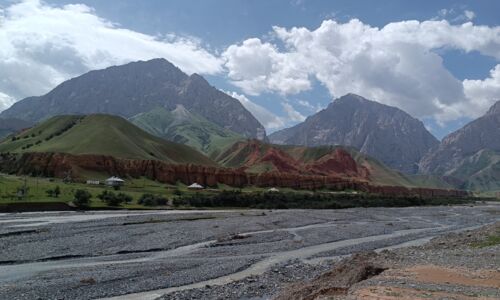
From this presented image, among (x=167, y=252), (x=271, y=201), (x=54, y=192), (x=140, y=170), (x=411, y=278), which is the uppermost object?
(x=140, y=170)

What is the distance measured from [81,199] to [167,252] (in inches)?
1831

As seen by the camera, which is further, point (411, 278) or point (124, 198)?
point (124, 198)

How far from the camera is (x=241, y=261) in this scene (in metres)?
38.8

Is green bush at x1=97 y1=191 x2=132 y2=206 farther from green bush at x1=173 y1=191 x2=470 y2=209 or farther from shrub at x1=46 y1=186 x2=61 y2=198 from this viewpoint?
green bush at x1=173 y1=191 x2=470 y2=209

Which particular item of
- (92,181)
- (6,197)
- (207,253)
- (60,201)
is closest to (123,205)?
(60,201)

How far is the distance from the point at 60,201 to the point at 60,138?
372 feet

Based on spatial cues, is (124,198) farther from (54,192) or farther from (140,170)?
(140,170)

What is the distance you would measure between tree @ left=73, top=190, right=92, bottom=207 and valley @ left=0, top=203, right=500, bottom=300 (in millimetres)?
9612

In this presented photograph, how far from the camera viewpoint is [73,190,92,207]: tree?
84500mm

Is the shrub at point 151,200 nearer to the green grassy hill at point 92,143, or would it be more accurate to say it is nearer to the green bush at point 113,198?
the green bush at point 113,198

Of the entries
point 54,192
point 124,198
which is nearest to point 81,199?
point 54,192

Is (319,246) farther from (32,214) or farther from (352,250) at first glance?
(32,214)

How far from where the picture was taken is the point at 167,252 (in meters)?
44.3

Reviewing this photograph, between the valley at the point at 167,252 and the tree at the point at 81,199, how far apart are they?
9.61 metres
